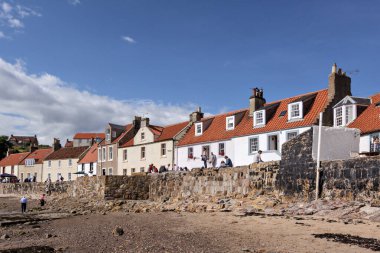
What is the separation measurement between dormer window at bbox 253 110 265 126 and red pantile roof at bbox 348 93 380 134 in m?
8.08

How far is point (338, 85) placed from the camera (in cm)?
3212

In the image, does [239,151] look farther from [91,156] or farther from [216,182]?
[91,156]

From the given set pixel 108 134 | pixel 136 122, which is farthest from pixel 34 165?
pixel 136 122

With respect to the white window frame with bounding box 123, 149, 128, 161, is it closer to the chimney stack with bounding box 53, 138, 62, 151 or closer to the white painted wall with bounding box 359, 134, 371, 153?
the chimney stack with bounding box 53, 138, 62, 151

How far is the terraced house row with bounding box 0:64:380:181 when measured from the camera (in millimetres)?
30656

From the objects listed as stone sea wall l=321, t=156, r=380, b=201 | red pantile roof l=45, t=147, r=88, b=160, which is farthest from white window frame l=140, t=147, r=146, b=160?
stone sea wall l=321, t=156, r=380, b=201

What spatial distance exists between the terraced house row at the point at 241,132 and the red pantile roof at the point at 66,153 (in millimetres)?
3580

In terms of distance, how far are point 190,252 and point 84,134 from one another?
7659 centimetres

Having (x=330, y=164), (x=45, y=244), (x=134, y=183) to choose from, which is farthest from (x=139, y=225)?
(x=134, y=183)

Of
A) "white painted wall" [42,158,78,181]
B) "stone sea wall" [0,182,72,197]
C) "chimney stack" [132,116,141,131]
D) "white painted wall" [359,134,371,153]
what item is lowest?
"stone sea wall" [0,182,72,197]

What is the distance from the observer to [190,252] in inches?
457

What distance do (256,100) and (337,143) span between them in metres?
18.5

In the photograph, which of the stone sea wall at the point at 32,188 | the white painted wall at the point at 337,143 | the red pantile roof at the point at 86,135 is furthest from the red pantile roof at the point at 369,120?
the red pantile roof at the point at 86,135

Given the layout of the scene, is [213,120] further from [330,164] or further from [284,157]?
[330,164]
